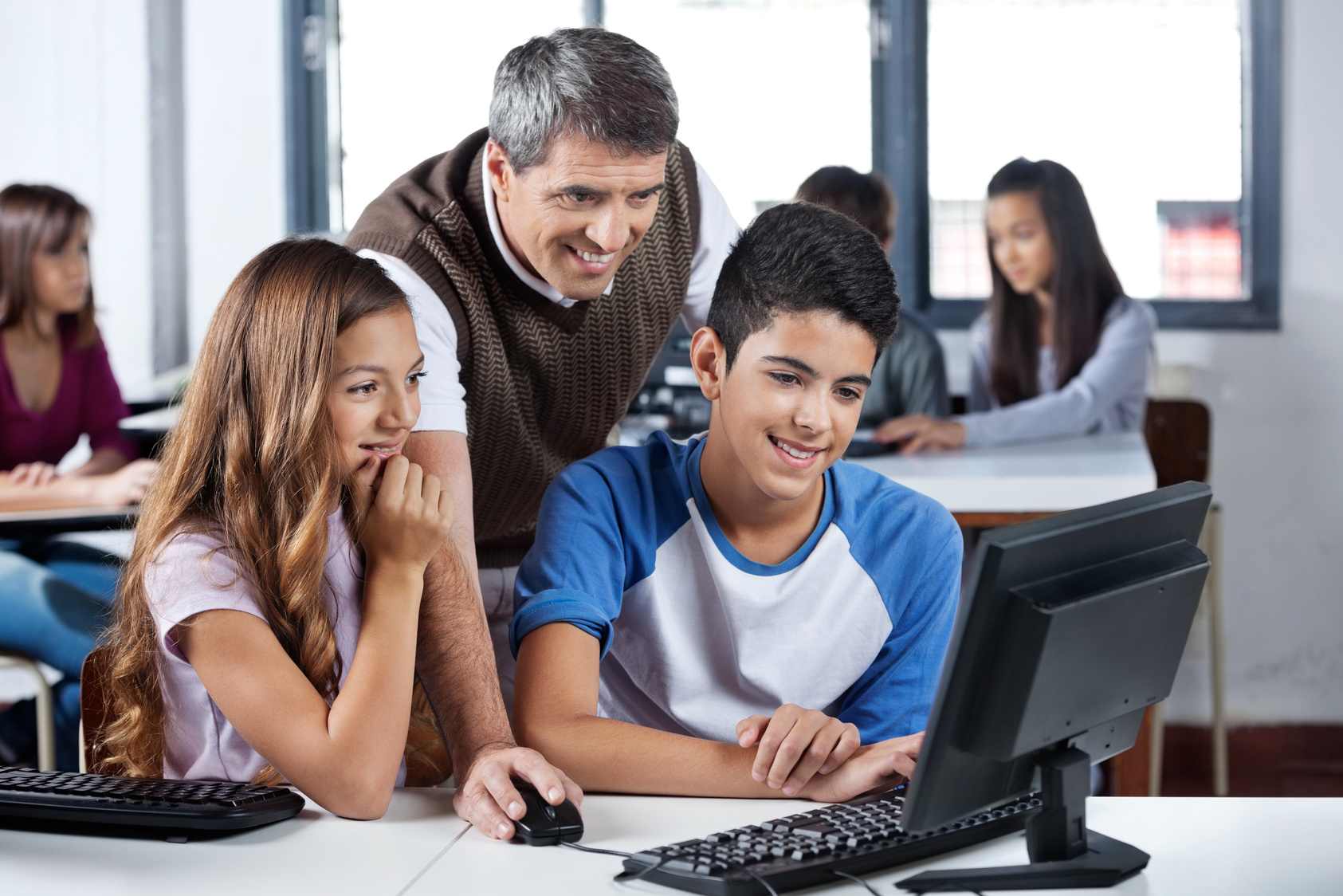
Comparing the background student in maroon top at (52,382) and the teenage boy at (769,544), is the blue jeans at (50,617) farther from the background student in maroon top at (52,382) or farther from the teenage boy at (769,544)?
the teenage boy at (769,544)

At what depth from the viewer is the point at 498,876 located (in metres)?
0.98

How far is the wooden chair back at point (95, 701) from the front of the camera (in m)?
1.28

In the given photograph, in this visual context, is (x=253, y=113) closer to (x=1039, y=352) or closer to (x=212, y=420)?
(x=1039, y=352)

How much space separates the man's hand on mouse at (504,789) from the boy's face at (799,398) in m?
0.39

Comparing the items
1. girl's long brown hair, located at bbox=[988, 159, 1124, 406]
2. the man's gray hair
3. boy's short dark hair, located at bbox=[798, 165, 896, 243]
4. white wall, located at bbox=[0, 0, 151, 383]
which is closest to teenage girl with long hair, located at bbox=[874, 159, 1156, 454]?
girl's long brown hair, located at bbox=[988, 159, 1124, 406]

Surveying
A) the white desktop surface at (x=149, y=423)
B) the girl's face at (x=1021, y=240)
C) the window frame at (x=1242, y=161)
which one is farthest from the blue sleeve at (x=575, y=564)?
the window frame at (x=1242, y=161)

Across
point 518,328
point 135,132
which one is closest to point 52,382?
point 135,132

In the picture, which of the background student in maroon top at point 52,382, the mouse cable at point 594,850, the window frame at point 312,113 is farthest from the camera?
the window frame at point 312,113

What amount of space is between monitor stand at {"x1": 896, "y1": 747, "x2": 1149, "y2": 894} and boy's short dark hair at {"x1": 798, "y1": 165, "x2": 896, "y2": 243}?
2.06 metres

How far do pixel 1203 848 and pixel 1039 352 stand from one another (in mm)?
2244

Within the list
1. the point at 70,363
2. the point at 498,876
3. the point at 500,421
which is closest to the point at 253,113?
the point at 70,363

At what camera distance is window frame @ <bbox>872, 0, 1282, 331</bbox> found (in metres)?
3.50

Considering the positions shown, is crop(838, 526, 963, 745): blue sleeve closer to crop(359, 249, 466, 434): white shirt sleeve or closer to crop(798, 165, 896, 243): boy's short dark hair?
crop(359, 249, 466, 434): white shirt sleeve

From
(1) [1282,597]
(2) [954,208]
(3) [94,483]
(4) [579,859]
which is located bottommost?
(1) [1282,597]
